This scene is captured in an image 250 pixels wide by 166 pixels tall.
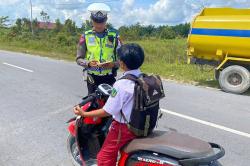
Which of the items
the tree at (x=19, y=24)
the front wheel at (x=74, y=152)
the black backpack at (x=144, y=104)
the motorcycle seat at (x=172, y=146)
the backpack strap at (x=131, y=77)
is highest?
the tree at (x=19, y=24)

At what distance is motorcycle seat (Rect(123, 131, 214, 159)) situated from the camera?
112 inches

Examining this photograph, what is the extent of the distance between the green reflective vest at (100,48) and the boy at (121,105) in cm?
117

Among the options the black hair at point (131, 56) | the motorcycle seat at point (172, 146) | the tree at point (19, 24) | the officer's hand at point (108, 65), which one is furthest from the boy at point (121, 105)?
the tree at point (19, 24)

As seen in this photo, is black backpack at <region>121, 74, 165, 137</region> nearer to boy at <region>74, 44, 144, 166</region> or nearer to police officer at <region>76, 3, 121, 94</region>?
boy at <region>74, 44, 144, 166</region>

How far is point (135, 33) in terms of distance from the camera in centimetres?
5800

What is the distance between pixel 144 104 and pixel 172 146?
16.2 inches

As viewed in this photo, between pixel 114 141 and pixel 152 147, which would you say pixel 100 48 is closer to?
pixel 114 141

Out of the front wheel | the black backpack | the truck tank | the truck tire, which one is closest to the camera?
the black backpack

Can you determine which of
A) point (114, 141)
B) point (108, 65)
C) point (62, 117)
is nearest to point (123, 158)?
point (114, 141)

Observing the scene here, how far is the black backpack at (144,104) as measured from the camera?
2984mm

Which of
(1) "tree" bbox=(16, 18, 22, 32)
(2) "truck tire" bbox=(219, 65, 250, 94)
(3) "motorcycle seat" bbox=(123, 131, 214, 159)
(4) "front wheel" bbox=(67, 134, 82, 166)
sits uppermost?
(1) "tree" bbox=(16, 18, 22, 32)

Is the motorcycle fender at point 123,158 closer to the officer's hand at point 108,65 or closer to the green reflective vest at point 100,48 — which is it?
the officer's hand at point 108,65

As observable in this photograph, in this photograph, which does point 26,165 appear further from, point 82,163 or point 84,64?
point 84,64

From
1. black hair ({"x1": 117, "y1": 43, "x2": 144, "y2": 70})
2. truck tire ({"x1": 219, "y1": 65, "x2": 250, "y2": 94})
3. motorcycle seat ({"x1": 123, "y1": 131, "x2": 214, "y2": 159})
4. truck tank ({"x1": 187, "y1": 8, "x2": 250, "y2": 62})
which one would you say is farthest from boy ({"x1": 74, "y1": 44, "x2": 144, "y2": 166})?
truck tire ({"x1": 219, "y1": 65, "x2": 250, "y2": 94})
